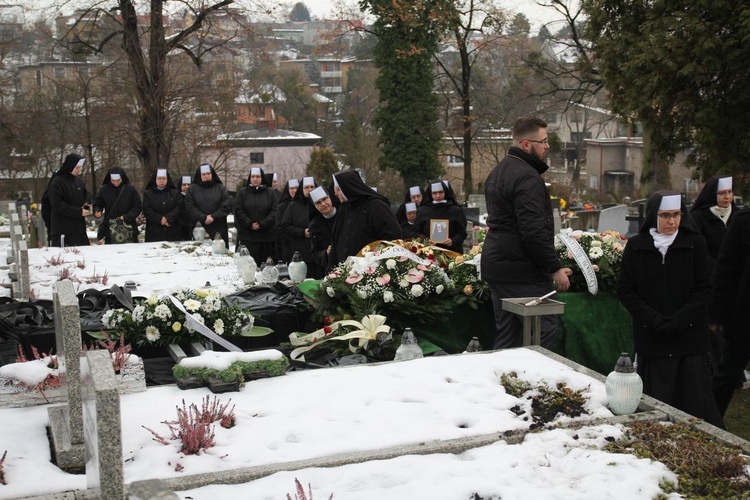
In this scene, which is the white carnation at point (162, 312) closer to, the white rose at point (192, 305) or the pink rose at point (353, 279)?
the white rose at point (192, 305)

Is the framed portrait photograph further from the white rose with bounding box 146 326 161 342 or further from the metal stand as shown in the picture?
the white rose with bounding box 146 326 161 342

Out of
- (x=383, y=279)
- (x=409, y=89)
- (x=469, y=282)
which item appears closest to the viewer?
(x=383, y=279)

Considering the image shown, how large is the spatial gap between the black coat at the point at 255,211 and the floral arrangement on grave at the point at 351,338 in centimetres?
578

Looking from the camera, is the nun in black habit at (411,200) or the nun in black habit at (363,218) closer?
the nun in black habit at (363,218)

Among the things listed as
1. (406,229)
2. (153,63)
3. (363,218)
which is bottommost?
(406,229)

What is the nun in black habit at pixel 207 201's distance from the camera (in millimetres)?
Answer: 13430

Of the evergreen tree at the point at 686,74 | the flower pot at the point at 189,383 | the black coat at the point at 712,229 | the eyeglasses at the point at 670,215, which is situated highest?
the evergreen tree at the point at 686,74

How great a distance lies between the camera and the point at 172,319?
21.2 ft

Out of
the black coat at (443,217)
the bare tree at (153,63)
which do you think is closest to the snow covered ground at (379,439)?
the black coat at (443,217)

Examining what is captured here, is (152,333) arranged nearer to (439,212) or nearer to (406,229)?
(439,212)

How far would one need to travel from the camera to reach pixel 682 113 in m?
16.0

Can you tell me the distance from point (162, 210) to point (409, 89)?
1661cm

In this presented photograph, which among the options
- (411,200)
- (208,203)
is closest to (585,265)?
(411,200)

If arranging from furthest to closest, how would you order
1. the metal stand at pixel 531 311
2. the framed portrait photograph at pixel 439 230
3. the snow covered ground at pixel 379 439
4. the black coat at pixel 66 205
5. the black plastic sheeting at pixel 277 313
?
the black coat at pixel 66 205, the framed portrait photograph at pixel 439 230, the black plastic sheeting at pixel 277 313, the metal stand at pixel 531 311, the snow covered ground at pixel 379 439
